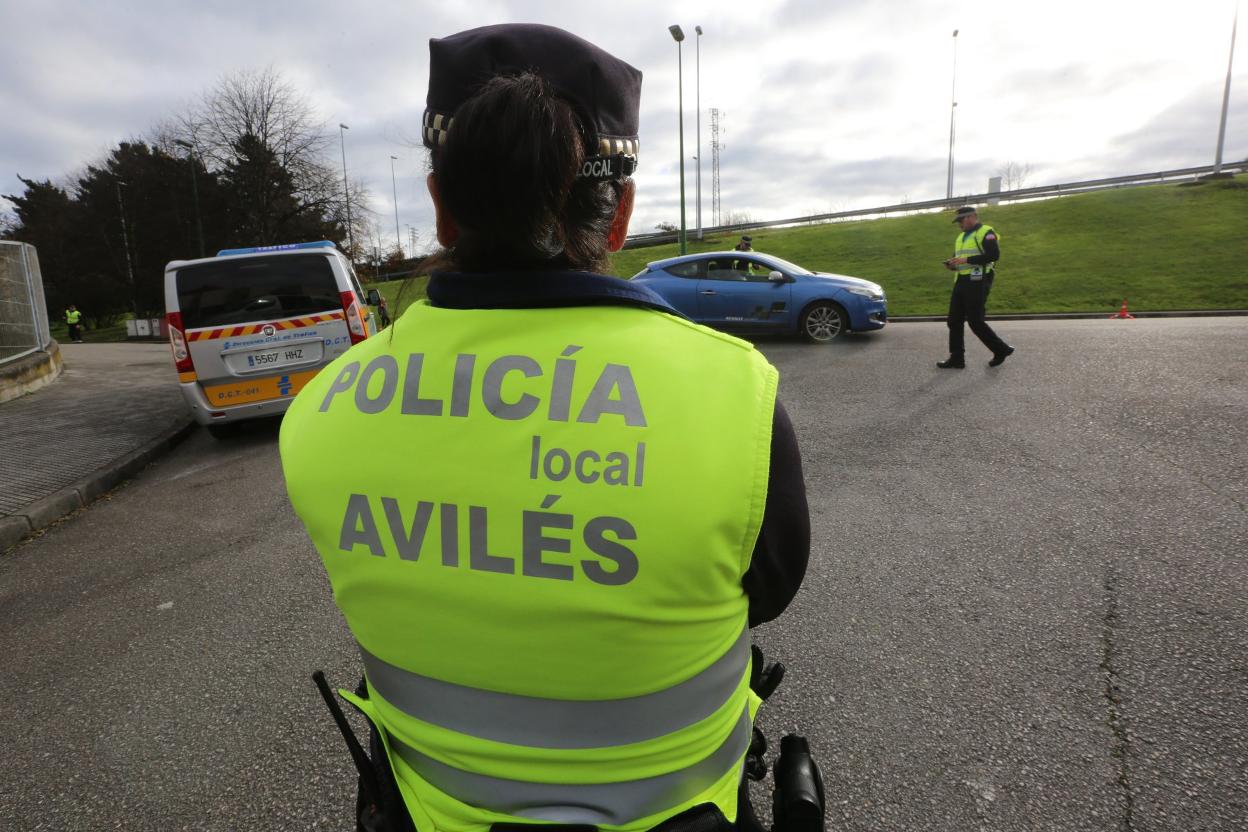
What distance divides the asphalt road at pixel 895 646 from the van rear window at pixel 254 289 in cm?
200

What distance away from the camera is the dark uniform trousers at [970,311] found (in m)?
8.08

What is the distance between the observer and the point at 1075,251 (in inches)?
942

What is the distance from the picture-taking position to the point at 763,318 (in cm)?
1107

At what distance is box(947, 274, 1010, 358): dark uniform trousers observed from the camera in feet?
26.5

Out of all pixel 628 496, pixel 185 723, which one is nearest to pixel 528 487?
pixel 628 496

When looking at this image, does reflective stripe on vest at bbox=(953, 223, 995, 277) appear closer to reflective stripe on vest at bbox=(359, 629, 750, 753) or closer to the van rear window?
the van rear window

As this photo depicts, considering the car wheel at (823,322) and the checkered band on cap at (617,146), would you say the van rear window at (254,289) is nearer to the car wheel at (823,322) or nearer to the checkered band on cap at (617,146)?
the checkered band on cap at (617,146)

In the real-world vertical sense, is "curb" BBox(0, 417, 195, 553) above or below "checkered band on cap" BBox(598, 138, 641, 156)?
below

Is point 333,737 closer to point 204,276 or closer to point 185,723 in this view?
point 185,723

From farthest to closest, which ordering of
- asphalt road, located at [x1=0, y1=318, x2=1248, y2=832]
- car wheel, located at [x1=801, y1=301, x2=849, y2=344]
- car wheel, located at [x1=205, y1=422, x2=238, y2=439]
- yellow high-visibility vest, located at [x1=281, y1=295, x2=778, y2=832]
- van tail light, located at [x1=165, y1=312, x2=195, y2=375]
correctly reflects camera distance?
car wheel, located at [x1=801, y1=301, x2=849, y2=344] → car wheel, located at [x1=205, y1=422, x2=238, y2=439] → van tail light, located at [x1=165, y1=312, x2=195, y2=375] → asphalt road, located at [x1=0, y1=318, x2=1248, y2=832] → yellow high-visibility vest, located at [x1=281, y1=295, x2=778, y2=832]

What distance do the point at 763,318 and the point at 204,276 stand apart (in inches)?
302

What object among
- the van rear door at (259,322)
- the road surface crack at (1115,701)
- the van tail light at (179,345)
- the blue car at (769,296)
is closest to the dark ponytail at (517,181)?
the road surface crack at (1115,701)

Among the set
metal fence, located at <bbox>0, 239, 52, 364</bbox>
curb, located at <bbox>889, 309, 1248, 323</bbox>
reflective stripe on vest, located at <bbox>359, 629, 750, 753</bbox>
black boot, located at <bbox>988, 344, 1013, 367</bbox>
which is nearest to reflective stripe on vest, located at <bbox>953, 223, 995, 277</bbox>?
black boot, located at <bbox>988, 344, 1013, 367</bbox>

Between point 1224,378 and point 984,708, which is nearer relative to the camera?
point 984,708
